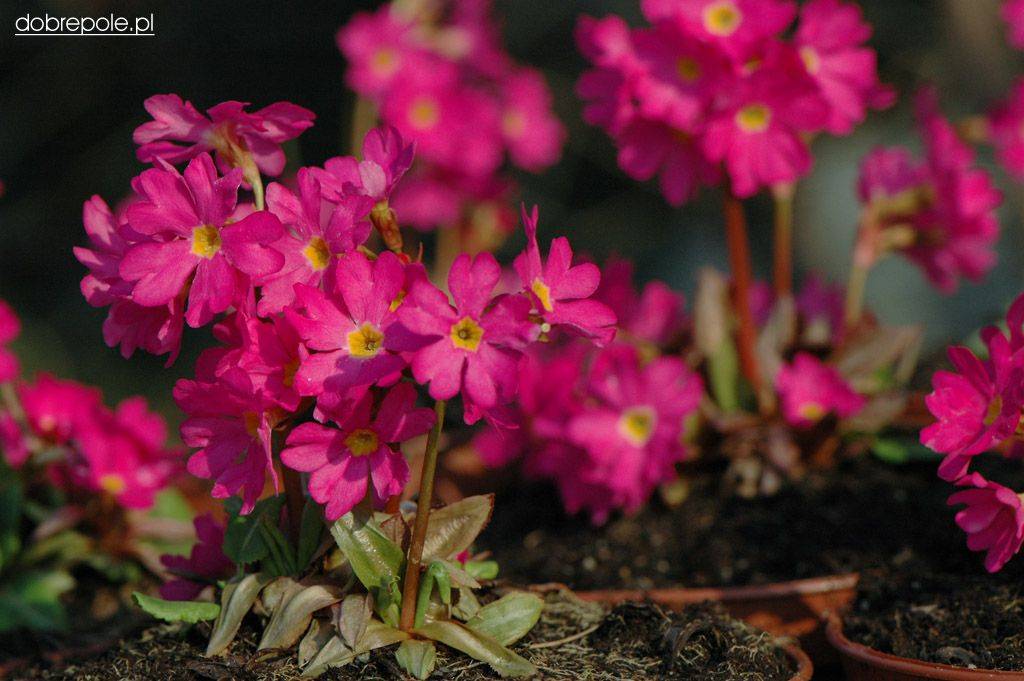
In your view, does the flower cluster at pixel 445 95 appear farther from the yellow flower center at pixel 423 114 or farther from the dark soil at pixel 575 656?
the dark soil at pixel 575 656

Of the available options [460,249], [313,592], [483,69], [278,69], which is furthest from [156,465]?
[278,69]

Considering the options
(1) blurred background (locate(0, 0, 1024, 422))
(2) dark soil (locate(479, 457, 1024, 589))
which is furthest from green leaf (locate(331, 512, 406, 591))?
(1) blurred background (locate(0, 0, 1024, 422))

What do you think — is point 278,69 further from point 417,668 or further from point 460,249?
point 417,668

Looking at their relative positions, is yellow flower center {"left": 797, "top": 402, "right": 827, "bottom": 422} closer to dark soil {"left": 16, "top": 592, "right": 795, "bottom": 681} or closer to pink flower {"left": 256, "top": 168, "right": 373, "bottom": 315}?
dark soil {"left": 16, "top": 592, "right": 795, "bottom": 681}

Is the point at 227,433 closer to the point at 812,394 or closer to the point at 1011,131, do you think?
the point at 812,394

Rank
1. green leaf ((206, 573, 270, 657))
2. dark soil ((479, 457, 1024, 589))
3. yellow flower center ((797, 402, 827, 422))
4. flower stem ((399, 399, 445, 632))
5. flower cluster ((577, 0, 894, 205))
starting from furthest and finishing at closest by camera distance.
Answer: yellow flower center ((797, 402, 827, 422))
dark soil ((479, 457, 1024, 589))
flower cluster ((577, 0, 894, 205))
green leaf ((206, 573, 270, 657))
flower stem ((399, 399, 445, 632))
